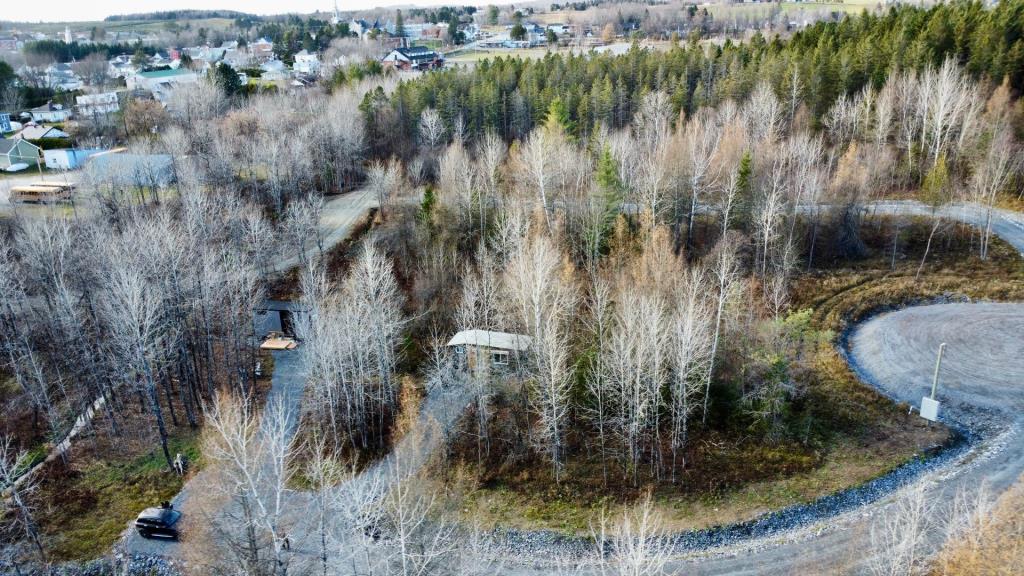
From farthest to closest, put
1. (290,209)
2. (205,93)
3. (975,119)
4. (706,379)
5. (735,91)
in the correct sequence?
(205,93)
(735,91)
(975,119)
(290,209)
(706,379)

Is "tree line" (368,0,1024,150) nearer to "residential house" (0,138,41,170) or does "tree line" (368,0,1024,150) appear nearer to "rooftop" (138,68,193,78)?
"residential house" (0,138,41,170)

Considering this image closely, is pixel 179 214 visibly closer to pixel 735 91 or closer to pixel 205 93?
pixel 205 93

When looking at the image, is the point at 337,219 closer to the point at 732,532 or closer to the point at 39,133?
the point at 732,532

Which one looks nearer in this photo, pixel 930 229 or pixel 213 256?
pixel 213 256

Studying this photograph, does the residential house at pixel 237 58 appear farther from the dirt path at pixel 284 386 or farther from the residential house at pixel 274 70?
the dirt path at pixel 284 386

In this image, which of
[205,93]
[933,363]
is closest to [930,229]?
[933,363]

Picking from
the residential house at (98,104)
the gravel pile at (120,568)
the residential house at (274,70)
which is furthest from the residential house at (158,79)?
the gravel pile at (120,568)
